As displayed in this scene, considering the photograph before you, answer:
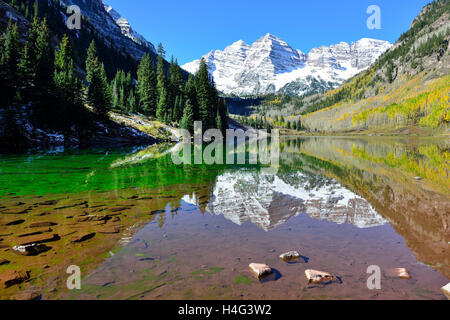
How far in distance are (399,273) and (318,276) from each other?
226 centimetres

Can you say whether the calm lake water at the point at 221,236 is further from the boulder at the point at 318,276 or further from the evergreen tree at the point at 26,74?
the evergreen tree at the point at 26,74

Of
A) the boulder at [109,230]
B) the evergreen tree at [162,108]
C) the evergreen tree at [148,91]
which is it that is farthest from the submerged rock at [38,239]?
the evergreen tree at [148,91]

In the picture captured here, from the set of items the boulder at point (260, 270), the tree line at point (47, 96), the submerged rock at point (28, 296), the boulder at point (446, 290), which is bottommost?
the boulder at point (446, 290)

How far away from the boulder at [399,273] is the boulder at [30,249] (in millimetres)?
9624

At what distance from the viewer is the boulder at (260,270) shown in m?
6.10

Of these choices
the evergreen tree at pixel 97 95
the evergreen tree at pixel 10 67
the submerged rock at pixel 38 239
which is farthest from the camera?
the evergreen tree at pixel 97 95

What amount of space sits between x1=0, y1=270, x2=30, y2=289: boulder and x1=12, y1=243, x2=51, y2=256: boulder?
3.37ft

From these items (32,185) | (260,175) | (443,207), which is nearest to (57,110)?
(32,185)

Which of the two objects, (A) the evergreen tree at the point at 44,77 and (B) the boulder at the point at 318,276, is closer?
(B) the boulder at the point at 318,276

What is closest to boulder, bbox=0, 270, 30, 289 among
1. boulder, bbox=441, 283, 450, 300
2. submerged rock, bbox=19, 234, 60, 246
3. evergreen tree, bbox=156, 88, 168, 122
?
submerged rock, bbox=19, 234, 60, 246

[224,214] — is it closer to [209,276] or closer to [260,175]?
[209,276]

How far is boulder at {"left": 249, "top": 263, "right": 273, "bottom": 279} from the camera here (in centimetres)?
610
